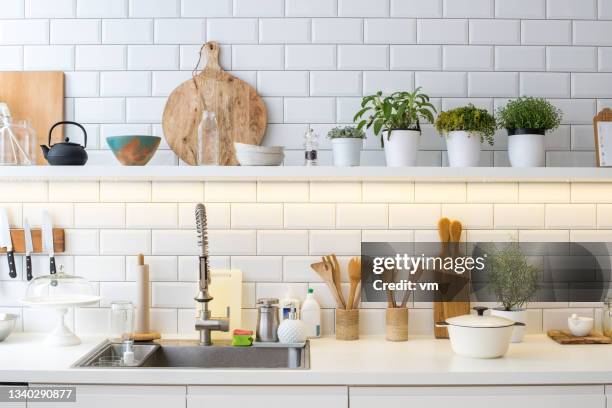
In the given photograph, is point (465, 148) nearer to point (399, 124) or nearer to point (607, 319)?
point (399, 124)

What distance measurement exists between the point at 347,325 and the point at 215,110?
3.51ft

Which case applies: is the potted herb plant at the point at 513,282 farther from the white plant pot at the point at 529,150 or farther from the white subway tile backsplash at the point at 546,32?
the white subway tile backsplash at the point at 546,32

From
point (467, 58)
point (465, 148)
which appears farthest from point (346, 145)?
point (467, 58)

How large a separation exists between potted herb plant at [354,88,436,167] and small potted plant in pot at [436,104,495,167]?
0.10 meters

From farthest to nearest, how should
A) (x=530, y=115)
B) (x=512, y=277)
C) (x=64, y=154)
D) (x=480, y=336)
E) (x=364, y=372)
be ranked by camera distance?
(x=512, y=277), (x=530, y=115), (x=64, y=154), (x=480, y=336), (x=364, y=372)

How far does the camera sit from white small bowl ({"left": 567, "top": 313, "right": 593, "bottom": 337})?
2.86 meters

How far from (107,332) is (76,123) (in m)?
0.90

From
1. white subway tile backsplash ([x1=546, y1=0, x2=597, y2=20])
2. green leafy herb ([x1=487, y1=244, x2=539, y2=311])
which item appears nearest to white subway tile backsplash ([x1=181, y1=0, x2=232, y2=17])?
white subway tile backsplash ([x1=546, y1=0, x2=597, y2=20])

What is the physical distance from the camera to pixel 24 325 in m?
3.01

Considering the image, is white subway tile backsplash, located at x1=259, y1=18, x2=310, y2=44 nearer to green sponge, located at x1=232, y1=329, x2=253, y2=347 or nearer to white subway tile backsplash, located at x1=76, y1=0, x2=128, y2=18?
white subway tile backsplash, located at x1=76, y1=0, x2=128, y2=18

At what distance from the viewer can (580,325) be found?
286 cm

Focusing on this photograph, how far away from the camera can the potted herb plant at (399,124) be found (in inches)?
110

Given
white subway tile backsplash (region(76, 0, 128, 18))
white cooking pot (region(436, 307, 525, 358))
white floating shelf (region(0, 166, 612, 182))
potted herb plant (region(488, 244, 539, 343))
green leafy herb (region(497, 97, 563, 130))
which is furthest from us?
white subway tile backsplash (region(76, 0, 128, 18))

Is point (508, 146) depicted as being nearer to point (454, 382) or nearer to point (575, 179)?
point (575, 179)
